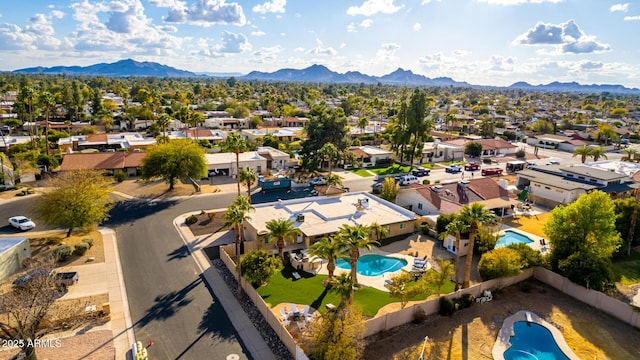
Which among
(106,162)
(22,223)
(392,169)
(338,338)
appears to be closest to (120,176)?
(106,162)

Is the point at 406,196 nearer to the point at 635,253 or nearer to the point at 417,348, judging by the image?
the point at 635,253

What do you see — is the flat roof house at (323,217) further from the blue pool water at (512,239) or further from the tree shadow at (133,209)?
the tree shadow at (133,209)

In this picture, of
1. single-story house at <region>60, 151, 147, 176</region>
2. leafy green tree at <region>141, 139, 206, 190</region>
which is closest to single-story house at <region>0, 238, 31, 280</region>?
leafy green tree at <region>141, 139, 206, 190</region>

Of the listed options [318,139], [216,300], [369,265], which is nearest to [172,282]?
[216,300]

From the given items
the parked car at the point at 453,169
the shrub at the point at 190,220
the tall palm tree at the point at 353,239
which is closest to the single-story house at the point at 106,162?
the shrub at the point at 190,220

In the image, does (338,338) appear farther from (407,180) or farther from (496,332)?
(407,180)

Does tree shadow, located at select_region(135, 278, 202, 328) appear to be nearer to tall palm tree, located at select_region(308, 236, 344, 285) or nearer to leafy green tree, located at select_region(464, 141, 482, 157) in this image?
tall palm tree, located at select_region(308, 236, 344, 285)
